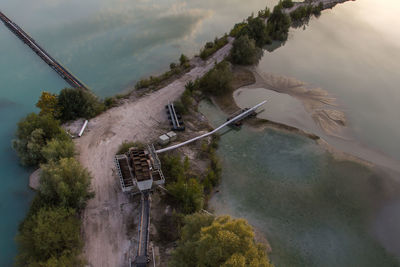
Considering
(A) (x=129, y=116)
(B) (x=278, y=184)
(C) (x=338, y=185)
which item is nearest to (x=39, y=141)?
(A) (x=129, y=116)

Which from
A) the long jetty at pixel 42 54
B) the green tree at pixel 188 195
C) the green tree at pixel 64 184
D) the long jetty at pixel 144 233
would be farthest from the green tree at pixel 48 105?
the green tree at pixel 188 195

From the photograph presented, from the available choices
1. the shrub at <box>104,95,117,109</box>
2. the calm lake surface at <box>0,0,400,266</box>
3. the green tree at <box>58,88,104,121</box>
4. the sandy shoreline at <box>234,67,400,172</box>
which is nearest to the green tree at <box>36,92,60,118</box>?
the green tree at <box>58,88,104,121</box>

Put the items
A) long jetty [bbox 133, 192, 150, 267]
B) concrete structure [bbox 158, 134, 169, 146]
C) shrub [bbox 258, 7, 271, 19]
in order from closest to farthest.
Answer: long jetty [bbox 133, 192, 150, 267] < concrete structure [bbox 158, 134, 169, 146] < shrub [bbox 258, 7, 271, 19]

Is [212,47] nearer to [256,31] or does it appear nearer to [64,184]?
[256,31]

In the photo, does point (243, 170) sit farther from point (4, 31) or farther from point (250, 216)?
point (4, 31)

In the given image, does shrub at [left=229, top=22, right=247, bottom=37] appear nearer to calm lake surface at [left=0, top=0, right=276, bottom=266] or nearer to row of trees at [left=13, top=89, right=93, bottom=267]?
calm lake surface at [left=0, top=0, right=276, bottom=266]

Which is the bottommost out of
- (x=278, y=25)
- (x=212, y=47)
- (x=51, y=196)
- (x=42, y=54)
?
(x=278, y=25)

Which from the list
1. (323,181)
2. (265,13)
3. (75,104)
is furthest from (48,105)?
(265,13)
